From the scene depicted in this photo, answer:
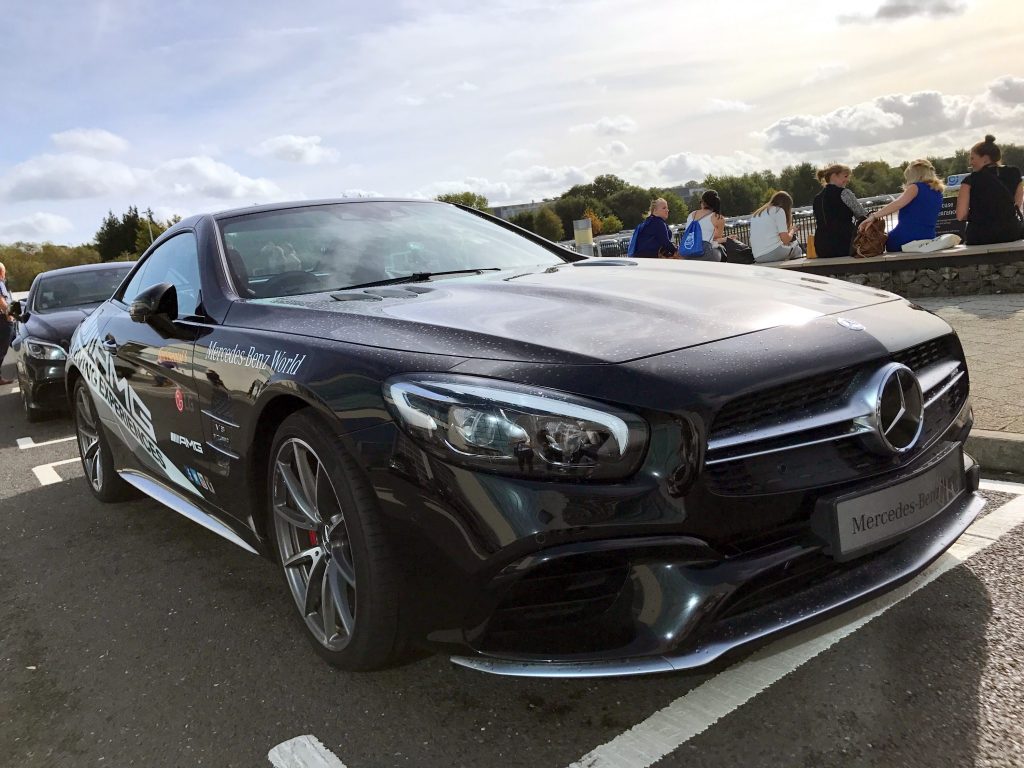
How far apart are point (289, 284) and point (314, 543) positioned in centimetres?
105

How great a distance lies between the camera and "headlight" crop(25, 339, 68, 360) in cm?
785

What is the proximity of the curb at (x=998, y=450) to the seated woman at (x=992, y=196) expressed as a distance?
5.94 metres

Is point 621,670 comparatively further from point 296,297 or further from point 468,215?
point 468,215

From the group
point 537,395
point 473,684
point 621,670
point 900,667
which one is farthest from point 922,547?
point 473,684

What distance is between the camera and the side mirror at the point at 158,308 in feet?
10.5

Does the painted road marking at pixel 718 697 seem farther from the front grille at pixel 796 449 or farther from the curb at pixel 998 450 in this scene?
the curb at pixel 998 450

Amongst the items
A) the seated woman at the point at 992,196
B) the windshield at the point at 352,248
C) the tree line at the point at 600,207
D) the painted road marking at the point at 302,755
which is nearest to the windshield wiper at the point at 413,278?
the windshield at the point at 352,248

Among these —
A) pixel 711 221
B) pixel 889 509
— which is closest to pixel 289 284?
pixel 889 509

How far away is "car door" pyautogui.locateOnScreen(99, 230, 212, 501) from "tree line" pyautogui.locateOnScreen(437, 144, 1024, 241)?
4018 inches

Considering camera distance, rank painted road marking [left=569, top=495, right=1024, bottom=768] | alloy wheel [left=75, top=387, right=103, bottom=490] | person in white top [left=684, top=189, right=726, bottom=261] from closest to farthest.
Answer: painted road marking [left=569, top=495, right=1024, bottom=768] < alloy wheel [left=75, top=387, right=103, bottom=490] < person in white top [left=684, top=189, right=726, bottom=261]

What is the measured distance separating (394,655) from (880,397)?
140cm

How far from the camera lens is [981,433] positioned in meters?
4.02

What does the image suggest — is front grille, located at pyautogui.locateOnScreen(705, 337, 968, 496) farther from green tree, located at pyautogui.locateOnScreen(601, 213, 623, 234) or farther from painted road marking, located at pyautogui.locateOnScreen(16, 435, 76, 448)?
green tree, located at pyautogui.locateOnScreen(601, 213, 623, 234)

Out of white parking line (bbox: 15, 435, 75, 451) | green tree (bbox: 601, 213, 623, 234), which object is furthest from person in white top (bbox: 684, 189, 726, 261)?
green tree (bbox: 601, 213, 623, 234)
